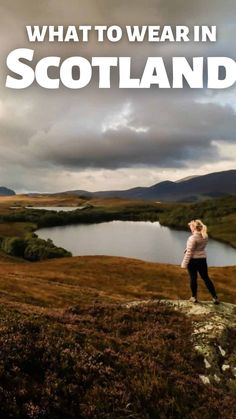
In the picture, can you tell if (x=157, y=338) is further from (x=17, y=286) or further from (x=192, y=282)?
(x=17, y=286)

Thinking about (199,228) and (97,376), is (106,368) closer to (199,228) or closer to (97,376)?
(97,376)

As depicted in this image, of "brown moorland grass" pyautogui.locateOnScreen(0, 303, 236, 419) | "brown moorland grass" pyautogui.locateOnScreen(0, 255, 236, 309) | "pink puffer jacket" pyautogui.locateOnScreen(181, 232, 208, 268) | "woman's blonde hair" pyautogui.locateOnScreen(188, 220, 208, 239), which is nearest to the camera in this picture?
"brown moorland grass" pyautogui.locateOnScreen(0, 303, 236, 419)

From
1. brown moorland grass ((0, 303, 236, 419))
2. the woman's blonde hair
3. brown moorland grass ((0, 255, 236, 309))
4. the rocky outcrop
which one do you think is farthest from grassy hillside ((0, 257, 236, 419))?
brown moorland grass ((0, 255, 236, 309))

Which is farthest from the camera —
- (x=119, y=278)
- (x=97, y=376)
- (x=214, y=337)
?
(x=119, y=278)

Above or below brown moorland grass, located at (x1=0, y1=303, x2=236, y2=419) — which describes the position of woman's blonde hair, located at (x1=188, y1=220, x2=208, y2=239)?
above

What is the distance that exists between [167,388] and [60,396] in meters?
3.06

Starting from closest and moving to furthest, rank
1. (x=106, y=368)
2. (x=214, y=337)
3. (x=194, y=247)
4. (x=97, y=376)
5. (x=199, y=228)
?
(x=97, y=376)
(x=106, y=368)
(x=214, y=337)
(x=194, y=247)
(x=199, y=228)

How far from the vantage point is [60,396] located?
10344mm

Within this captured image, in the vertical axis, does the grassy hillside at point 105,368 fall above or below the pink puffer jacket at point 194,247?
below

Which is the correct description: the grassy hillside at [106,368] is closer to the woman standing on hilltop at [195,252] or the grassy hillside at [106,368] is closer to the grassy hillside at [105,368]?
the grassy hillside at [105,368]

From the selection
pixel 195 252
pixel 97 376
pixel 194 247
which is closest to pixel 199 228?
pixel 194 247

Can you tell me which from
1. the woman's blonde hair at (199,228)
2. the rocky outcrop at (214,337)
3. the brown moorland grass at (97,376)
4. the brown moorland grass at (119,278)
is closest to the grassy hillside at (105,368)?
the brown moorland grass at (97,376)

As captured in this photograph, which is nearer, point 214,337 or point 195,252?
point 214,337

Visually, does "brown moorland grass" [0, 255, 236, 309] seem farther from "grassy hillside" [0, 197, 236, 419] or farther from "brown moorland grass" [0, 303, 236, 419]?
"brown moorland grass" [0, 303, 236, 419]
